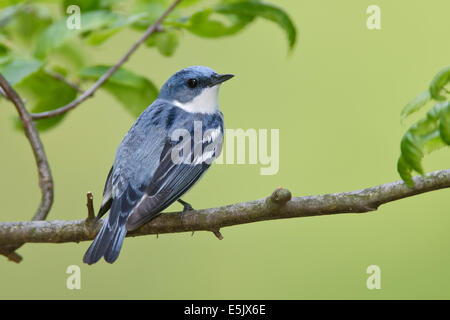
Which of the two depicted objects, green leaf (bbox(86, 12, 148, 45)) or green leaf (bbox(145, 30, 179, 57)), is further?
green leaf (bbox(145, 30, 179, 57))

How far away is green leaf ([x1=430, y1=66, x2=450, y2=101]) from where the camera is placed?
135 cm

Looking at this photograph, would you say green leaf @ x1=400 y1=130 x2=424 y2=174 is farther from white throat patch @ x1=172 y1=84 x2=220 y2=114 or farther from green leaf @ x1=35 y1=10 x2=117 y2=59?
white throat patch @ x1=172 y1=84 x2=220 y2=114

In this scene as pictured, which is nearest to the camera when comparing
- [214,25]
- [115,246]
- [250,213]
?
[250,213]

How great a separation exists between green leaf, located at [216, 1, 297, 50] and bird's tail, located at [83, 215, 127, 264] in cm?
97

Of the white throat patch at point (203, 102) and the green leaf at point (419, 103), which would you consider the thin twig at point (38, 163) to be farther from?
the green leaf at point (419, 103)

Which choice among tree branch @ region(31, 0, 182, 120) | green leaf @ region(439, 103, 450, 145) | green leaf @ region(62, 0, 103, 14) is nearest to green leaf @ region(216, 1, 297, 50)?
tree branch @ region(31, 0, 182, 120)

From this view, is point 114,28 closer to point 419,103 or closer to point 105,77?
point 105,77

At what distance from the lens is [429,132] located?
1331 mm

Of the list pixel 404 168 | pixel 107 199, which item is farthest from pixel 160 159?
pixel 404 168

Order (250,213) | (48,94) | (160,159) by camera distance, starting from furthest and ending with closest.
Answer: (48,94), (160,159), (250,213)

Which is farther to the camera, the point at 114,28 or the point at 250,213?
the point at 114,28

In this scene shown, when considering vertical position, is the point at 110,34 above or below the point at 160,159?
above

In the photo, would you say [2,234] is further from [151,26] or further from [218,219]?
[151,26]

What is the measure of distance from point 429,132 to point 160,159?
4.43 ft
